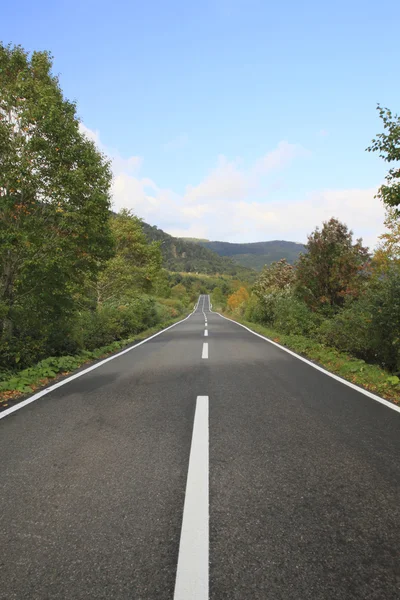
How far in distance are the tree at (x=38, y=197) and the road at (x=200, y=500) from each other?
4.21 meters

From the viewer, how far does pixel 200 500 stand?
257cm

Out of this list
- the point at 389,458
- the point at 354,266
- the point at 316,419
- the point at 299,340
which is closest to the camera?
the point at 389,458

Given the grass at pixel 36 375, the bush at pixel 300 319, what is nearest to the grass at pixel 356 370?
the bush at pixel 300 319

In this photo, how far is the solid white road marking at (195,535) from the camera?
5.81 ft

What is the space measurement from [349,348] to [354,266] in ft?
18.0

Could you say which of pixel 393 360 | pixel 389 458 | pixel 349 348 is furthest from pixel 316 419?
pixel 349 348

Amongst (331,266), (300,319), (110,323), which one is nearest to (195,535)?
(110,323)

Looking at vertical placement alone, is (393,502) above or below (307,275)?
below

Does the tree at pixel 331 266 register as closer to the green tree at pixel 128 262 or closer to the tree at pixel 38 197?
the tree at pixel 38 197

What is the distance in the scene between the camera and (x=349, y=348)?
1055 cm

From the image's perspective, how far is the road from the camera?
1821 millimetres

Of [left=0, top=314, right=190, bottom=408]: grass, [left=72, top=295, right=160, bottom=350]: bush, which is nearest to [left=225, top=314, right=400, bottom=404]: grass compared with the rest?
[left=0, top=314, right=190, bottom=408]: grass

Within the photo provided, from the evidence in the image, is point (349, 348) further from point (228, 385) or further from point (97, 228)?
point (97, 228)

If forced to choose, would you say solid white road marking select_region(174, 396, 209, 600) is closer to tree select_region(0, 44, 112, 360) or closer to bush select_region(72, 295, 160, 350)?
tree select_region(0, 44, 112, 360)
